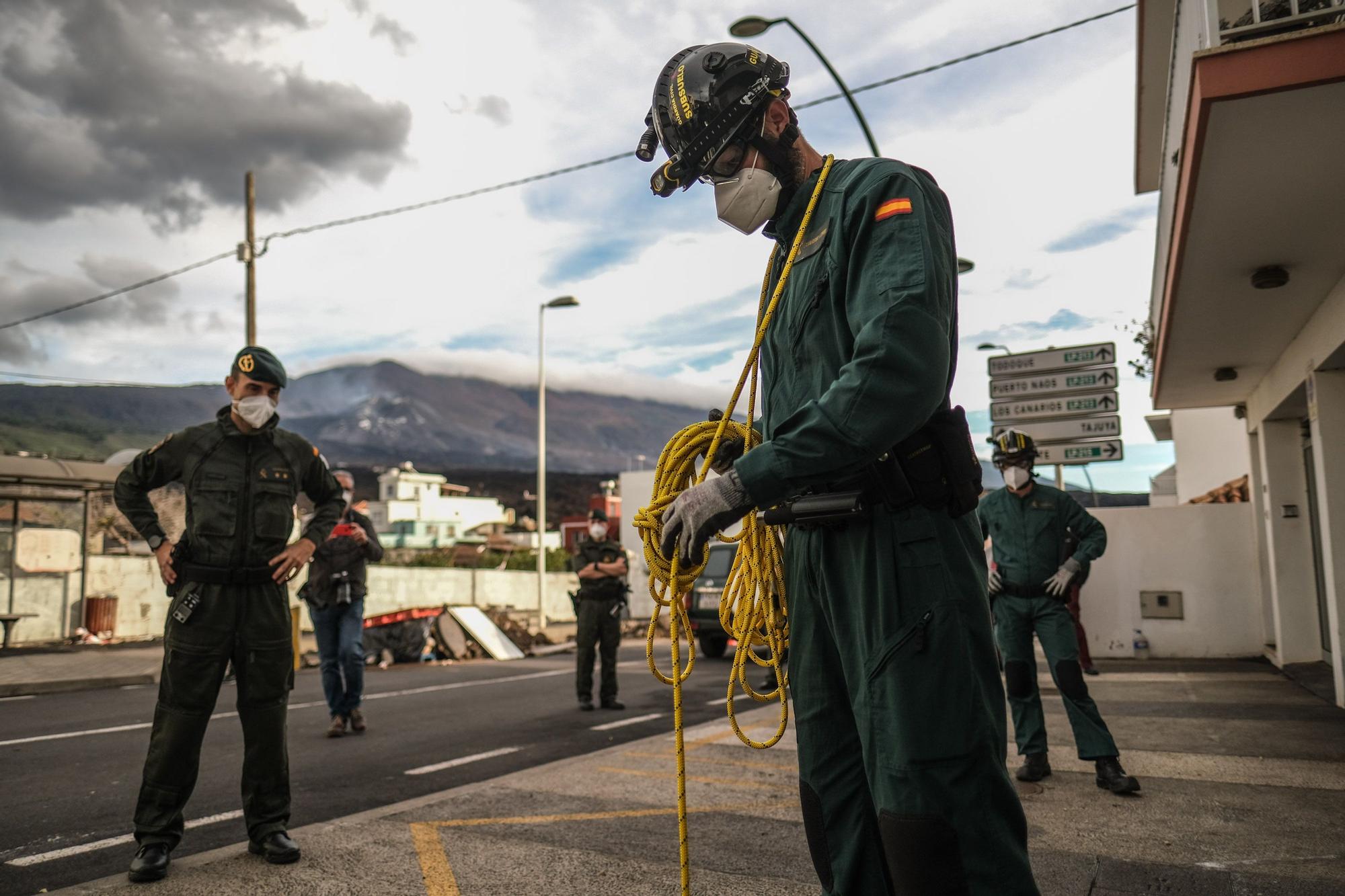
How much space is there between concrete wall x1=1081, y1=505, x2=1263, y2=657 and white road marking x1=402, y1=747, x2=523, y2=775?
964cm

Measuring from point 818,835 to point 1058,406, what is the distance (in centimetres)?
1265

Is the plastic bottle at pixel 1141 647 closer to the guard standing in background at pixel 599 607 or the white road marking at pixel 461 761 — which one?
the guard standing in background at pixel 599 607

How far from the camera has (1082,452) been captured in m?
13.6

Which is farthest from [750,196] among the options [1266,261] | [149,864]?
[1266,261]

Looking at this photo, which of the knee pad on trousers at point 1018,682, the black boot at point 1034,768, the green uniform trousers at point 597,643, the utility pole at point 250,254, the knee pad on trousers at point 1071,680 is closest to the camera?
the knee pad on trousers at point 1071,680

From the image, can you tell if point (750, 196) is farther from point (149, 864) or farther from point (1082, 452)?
point (1082, 452)

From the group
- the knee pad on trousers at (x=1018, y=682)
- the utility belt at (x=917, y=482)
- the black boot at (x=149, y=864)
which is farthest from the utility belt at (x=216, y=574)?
the knee pad on trousers at (x=1018, y=682)

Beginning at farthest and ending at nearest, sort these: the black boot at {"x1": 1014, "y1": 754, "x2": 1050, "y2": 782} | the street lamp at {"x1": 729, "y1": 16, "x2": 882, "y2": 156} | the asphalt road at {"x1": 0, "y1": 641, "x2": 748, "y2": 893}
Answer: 1. the street lamp at {"x1": 729, "y1": 16, "x2": 882, "y2": 156}
2. the black boot at {"x1": 1014, "y1": 754, "x2": 1050, "y2": 782}
3. the asphalt road at {"x1": 0, "y1": 641, "x2": 748, "y2": 893}

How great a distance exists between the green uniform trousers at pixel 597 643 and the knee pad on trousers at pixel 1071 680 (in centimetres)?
510

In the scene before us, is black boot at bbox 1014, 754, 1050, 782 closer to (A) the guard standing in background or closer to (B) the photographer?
(A) the guard standing in background

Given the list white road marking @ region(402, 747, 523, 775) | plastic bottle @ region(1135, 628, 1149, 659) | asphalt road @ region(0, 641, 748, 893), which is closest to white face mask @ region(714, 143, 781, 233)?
asphalt road @ region(0, 641, 748, 893)

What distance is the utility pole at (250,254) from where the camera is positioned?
19089mm

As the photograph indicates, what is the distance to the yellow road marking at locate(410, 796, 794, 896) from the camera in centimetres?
376

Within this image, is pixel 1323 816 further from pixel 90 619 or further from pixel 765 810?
pixel 90 619
